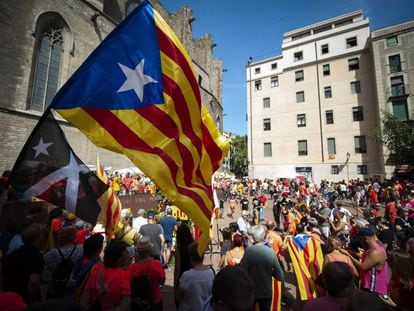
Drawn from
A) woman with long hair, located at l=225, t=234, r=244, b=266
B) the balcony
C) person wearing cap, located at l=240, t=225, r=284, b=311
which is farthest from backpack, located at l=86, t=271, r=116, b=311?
the balcony

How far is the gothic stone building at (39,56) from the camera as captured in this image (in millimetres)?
13828

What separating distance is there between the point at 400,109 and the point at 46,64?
3431 centimetres

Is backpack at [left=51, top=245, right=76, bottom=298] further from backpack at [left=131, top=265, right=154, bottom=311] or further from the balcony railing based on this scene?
the balcony railing

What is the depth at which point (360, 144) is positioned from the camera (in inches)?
1090

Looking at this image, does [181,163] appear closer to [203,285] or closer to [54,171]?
[203,285]

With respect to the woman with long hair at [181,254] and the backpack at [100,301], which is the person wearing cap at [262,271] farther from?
the backpack at [100,301]

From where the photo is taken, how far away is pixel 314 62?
31406 mm

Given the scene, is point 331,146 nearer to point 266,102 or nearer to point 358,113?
point 358,113

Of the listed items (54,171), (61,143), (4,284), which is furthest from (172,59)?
(4,284)

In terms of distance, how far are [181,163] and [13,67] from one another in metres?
17.2

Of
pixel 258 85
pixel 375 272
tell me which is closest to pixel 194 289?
pixel 375 272

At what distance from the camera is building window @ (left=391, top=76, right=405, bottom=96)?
25.3 metres

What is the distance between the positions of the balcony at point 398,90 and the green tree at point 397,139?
307 cm

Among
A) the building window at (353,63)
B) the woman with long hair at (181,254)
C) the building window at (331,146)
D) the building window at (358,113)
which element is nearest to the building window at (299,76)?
the building window at (353,63)
